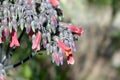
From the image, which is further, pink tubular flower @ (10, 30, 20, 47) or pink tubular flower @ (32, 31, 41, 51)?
pink tubular flower @ (10, 30, 20, 47)

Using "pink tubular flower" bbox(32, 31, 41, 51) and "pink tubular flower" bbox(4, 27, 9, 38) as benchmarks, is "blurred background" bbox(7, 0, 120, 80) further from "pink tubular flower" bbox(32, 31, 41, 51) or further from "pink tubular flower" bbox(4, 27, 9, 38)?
"pink tubular flower" bbox(4, 27, 9, 38)

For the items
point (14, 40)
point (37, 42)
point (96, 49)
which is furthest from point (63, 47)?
point (96, 49)

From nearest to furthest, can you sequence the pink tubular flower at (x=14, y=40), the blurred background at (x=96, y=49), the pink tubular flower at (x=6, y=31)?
1. the pink tubular flower at (x=6, y=31)
2. the pink tubular flower at (x=14, y=40)
3. the blurred background at (x=96, y=49)

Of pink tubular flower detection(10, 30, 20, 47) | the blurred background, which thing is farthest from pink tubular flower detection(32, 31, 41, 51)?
the blurred background

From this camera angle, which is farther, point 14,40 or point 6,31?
point 14,40

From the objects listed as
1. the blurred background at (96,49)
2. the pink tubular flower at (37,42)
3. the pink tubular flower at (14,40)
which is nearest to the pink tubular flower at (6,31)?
the pink tubular flower at (14,40)

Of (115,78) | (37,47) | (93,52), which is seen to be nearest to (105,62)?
(115,78)

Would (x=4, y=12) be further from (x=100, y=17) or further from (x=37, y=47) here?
(x=100, y=17)

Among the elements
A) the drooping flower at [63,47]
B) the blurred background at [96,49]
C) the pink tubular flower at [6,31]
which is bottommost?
the blurred background at [96,49]

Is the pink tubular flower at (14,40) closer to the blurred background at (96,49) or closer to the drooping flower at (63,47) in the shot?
the drooping flower at (63,47)

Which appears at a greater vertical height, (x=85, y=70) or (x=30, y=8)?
(x=30, y=8)

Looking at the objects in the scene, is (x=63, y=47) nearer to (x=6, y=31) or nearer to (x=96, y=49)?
(x=6, y=31)
